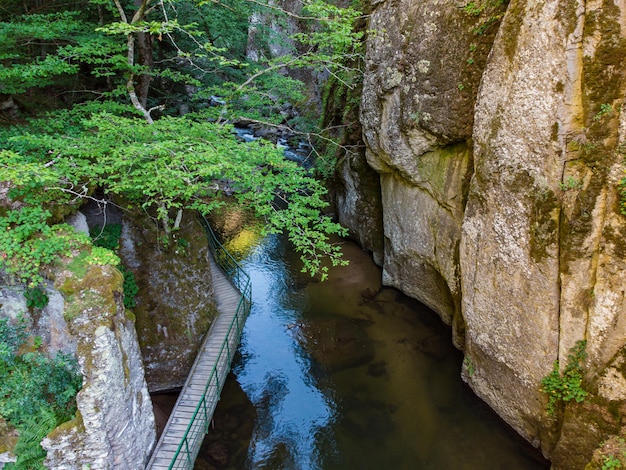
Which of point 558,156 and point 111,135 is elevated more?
point 558,156

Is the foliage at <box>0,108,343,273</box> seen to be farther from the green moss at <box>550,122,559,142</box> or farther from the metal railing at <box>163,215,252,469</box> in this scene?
the green moss at <box>550,122,559,142</box>

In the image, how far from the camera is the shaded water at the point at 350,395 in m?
9.75

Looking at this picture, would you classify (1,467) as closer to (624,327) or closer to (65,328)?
(65,328)

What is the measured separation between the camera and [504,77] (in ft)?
28.6

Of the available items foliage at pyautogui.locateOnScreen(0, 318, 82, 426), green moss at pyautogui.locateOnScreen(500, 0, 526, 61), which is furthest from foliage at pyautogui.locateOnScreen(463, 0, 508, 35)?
foliage at pyautogui.locateOnScreen(0, 318, 82, 426)

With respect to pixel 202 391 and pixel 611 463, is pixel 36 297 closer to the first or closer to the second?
pixel 202 391

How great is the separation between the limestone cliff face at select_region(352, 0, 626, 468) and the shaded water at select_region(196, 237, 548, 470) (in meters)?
0.98

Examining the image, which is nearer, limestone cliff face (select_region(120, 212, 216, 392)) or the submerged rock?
limestone cliff face (select_region(120, 212, 216, 392))

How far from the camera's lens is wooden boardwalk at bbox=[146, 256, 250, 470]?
8484 millimetres

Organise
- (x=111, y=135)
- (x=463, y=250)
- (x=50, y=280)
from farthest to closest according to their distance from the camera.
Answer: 1. (x=463, y=250)
2. (x=111, y=135)
3. (x=50, y=280)

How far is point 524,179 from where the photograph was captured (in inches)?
337

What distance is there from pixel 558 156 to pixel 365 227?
1074cm

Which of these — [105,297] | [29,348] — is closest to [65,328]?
[29,348]

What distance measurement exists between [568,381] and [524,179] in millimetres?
4375
